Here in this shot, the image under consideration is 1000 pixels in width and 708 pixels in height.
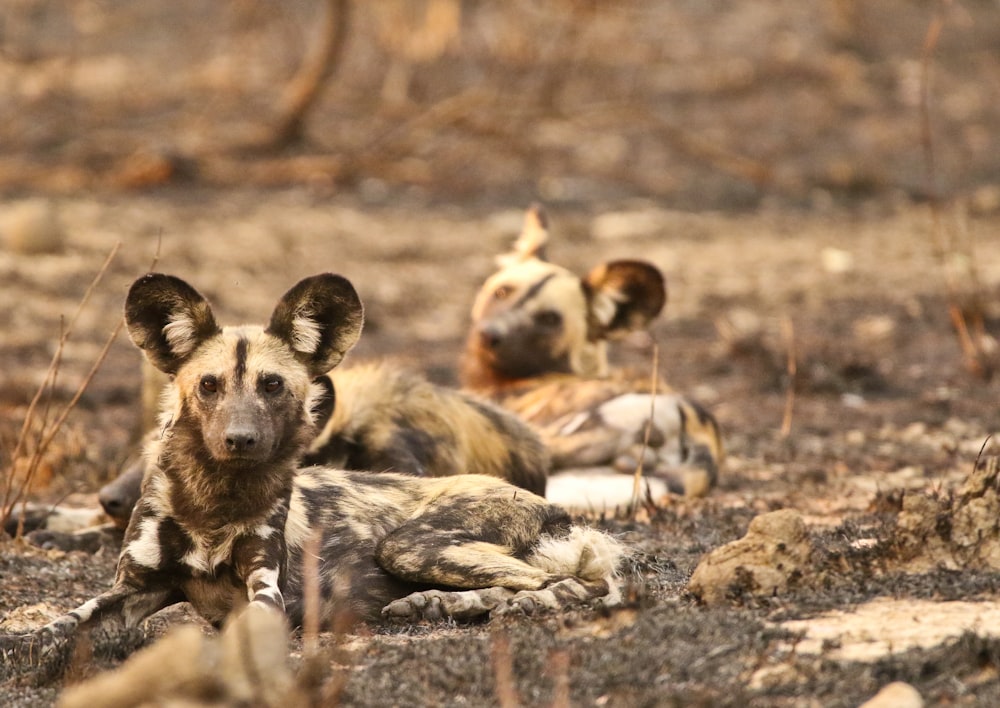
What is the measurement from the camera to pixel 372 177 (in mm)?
13391

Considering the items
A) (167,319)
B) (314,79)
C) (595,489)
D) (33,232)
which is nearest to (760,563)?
(167,319)

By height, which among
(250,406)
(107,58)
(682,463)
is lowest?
(682,463)

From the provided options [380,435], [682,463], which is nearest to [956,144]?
[682,463]

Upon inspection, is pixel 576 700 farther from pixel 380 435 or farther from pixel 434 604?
pixel 380 435

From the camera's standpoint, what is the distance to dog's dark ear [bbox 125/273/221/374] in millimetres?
3939

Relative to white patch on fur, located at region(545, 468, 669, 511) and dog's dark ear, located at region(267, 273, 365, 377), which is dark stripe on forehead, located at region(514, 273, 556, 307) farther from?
dog's dark ear, located at region(267, 273, 365, 377)

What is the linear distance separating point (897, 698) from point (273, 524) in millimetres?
1671

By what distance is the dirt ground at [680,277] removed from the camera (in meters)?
3.44

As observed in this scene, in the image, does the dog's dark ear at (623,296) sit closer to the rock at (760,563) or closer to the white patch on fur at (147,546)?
the rock at (760,563)

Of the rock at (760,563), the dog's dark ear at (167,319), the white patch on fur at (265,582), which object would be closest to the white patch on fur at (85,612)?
the white patch on fur at (265,582)

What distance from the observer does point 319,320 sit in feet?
13.4

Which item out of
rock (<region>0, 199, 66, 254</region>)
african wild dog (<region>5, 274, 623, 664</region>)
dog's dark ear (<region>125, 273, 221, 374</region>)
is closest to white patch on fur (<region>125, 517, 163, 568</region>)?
african wild dog (<region>5, 274, 623, 664</region>)

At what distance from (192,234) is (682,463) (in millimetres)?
5912

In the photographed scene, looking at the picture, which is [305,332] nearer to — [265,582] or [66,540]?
[265,582]
